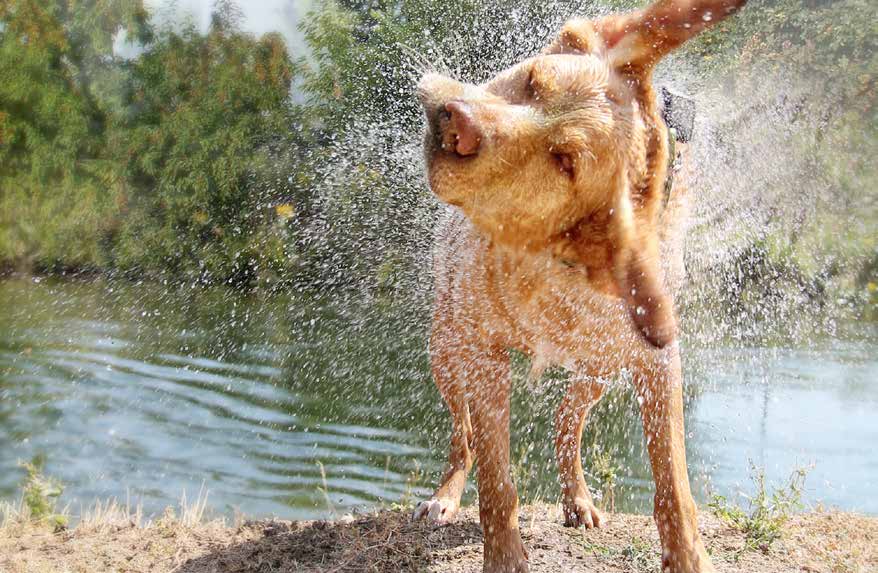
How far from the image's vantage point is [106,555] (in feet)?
13.3

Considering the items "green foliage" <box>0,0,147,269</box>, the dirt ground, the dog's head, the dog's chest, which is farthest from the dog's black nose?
"green foliage" <box>0,0,147,269</box>

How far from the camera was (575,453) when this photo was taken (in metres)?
4.47

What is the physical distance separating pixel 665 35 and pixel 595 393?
2116mm

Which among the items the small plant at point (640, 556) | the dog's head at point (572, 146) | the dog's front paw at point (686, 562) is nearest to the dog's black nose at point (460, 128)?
the dog's head at point (572, 146)

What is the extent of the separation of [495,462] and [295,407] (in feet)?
17.1

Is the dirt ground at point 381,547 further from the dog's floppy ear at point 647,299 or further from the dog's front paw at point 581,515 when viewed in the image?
the dog's floppy ear at point 647,299

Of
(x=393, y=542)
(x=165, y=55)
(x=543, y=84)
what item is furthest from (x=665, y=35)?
(x=165, y=55)

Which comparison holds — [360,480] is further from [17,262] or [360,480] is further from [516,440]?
[17,262]

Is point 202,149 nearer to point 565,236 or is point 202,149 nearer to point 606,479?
point 606,479

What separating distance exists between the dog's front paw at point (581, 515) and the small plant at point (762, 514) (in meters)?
0.69

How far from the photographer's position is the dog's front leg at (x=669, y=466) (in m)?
3.27

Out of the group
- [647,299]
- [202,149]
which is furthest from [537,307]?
[202,149]

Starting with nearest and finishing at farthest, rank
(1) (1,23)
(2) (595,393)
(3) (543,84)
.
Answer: (3) (543,84)
(2) (595,393)
(1) (1,23)

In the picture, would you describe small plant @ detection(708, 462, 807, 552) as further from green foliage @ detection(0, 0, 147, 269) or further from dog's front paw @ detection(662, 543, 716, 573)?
green foliage @ detection(0, 0, 147, 269)
